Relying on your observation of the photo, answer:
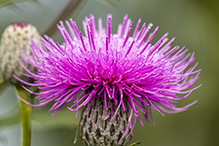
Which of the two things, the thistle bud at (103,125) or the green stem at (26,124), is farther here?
the green stem at (26,124)

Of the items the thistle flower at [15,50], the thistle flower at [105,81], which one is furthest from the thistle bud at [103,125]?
the thistle flower at [15,50]

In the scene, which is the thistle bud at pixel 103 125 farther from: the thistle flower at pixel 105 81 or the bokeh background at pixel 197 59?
the bokeh background at pixel 197 59

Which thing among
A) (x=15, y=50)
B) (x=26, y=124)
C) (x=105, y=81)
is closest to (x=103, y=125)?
(x=105, y=81)

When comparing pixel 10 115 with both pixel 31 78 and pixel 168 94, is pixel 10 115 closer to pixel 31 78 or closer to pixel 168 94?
pixel 31 78

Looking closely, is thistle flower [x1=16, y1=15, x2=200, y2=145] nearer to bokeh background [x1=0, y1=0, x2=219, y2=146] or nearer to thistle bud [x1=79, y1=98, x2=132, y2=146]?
thistle bud [x1=79, y1=98, x2=132, y2=146]

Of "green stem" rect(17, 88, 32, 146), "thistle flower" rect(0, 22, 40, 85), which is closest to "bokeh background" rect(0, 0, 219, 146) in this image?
"thistle flower" rect(0, 22, 40, 85)

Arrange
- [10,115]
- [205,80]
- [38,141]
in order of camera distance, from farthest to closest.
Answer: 1. [205,80]
2. [38,141]
3. [10,115]

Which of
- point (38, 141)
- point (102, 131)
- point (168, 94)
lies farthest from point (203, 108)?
point (102, 131)
